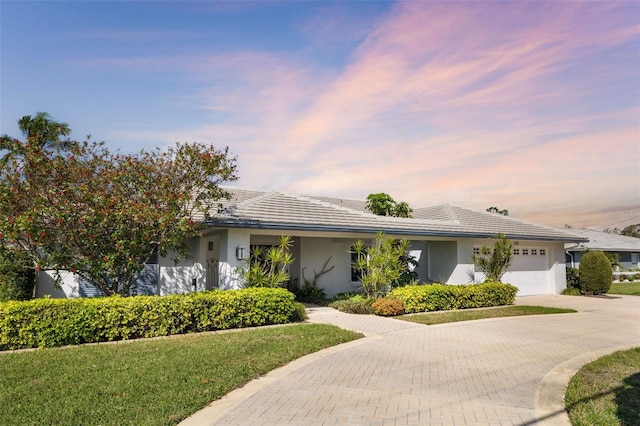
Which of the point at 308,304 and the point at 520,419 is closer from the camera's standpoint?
the point at 520,419

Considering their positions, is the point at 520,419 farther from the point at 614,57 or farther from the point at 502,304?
the point at 502,304

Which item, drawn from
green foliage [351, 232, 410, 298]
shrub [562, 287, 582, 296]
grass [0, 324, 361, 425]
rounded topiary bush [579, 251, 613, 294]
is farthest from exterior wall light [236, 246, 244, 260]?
rounded topiary bush [579, 251, 613, 294]

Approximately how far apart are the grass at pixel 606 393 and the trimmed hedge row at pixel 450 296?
21.7 feet

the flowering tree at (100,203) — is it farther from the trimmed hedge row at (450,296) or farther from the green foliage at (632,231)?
the green foliage at (632,231)

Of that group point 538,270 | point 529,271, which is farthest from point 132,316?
point 538,270

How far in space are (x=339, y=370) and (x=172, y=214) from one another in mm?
6190

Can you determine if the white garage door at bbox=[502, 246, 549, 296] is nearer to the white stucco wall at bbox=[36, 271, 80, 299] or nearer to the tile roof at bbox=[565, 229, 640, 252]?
the tile roof at bbox=[565, 229, 640, 252]

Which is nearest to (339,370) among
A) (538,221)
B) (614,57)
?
(614,57)

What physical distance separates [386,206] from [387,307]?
13.4m

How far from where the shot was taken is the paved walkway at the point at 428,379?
5.27 meters

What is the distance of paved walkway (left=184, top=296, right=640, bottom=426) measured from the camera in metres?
5.27

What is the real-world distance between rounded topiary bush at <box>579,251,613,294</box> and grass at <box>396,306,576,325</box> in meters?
7.71

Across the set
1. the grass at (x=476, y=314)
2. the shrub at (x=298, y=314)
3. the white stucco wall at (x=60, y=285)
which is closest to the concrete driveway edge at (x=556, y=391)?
the grass at (x=476, y=314)

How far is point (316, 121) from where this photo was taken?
592 inches
